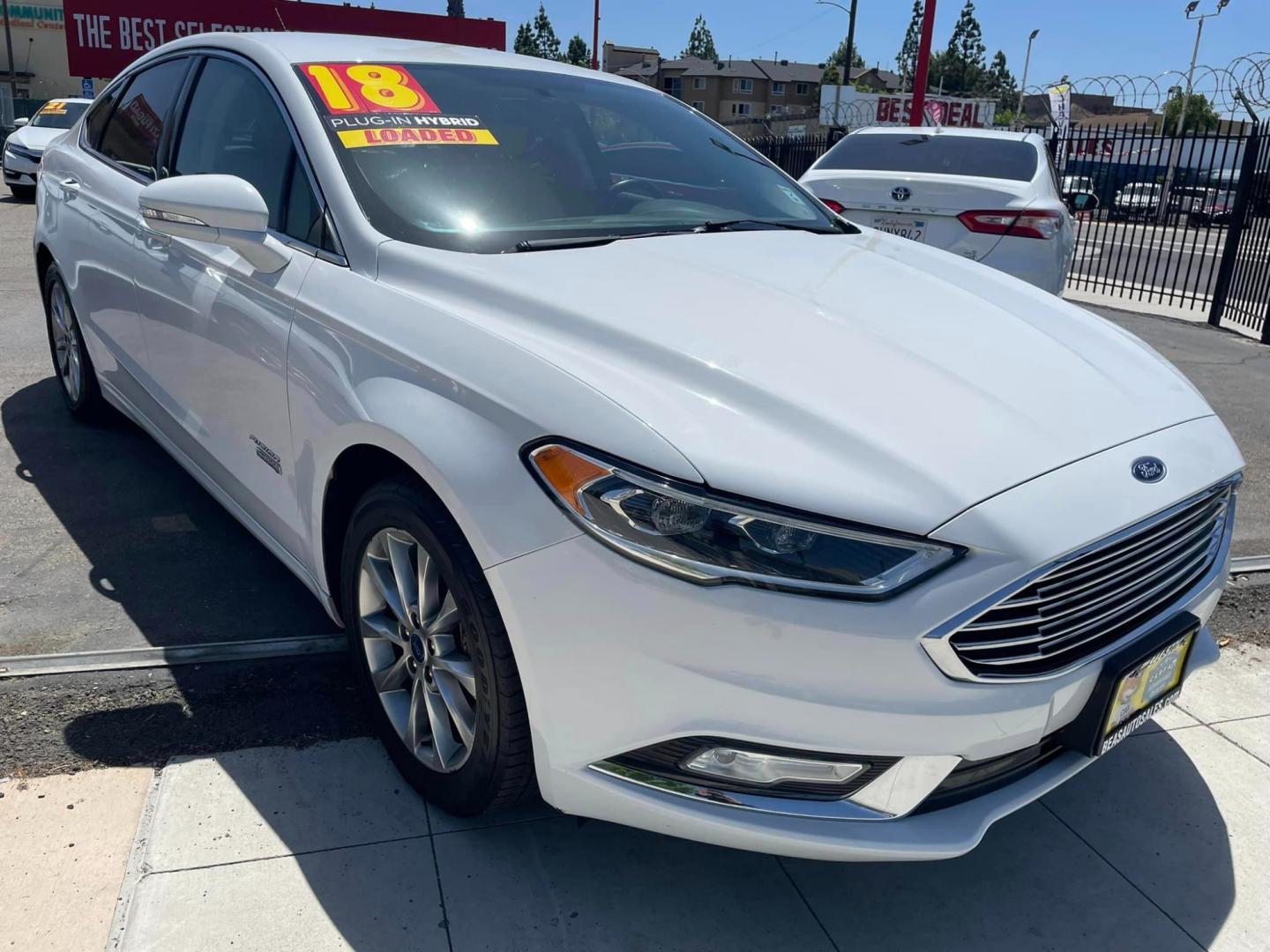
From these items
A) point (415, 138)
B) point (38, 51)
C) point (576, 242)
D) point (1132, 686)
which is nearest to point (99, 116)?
point (415, 138)

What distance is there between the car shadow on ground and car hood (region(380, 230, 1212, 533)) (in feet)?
3.25

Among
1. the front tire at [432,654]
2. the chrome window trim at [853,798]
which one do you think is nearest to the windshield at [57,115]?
the front tire at [432,654]

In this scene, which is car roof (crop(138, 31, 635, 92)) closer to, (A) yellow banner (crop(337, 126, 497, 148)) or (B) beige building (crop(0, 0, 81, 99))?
(A) yellow banner (crop(337, 126, 497, 148))

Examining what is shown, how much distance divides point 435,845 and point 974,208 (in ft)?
17.7

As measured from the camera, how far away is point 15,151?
52.7ft

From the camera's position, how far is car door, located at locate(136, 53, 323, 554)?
8.64ft

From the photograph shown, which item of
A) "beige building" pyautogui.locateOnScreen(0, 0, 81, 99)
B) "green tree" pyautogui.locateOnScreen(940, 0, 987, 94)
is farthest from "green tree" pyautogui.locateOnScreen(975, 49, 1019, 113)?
"beige building" pyautogui.locateOnScreen(0, 0, 81, 99)

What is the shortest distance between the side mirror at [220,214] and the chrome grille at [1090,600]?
188 centimetres

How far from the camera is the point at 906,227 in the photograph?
260 inches

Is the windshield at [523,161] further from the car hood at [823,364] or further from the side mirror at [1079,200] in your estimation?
the side mirror at [1079,200]

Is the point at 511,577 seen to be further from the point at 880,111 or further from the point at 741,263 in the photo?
the point at 880,111

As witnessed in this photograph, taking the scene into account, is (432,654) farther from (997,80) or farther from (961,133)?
(997,80)

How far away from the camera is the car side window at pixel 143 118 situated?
364cm

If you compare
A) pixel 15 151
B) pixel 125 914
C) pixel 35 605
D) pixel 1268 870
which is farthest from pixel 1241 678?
pixel 15 151
